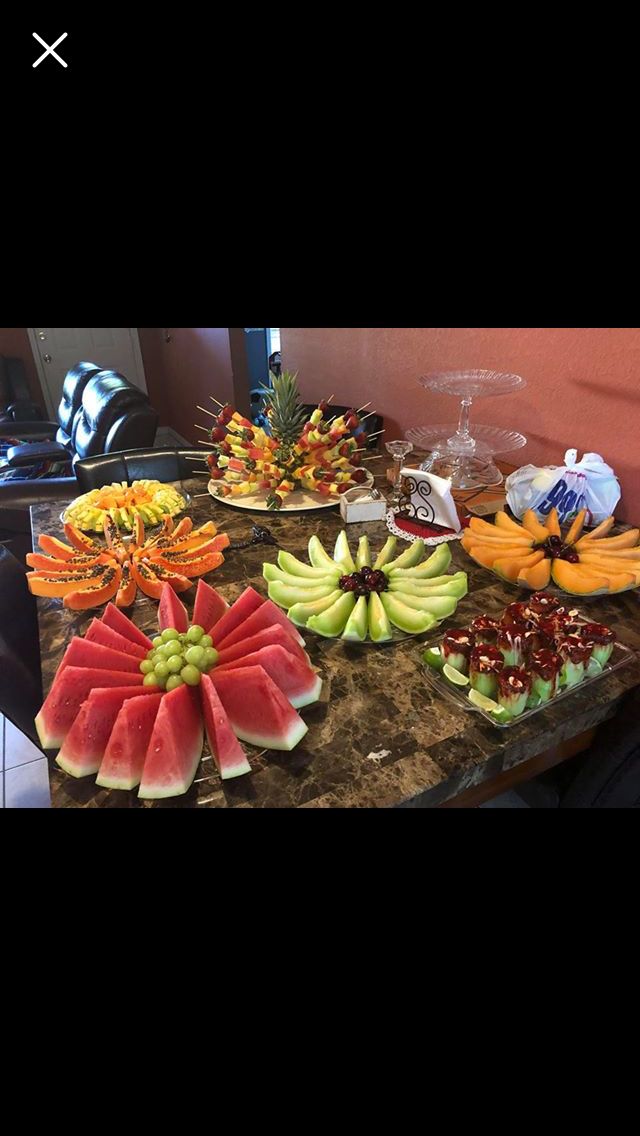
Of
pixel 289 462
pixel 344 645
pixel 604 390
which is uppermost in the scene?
pixel 604 390

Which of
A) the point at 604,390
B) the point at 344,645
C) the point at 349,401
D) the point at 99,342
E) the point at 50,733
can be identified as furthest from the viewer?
the point at 99,342

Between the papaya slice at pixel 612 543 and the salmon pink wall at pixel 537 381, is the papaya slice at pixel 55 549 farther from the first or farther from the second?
the salmon pink wall at pixel 537 381

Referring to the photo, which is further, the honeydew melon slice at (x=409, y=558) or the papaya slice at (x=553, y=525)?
the papaya slice at (x=553, y=525)

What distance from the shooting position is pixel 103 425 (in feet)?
10.7

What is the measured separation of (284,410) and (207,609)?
0.97 metres

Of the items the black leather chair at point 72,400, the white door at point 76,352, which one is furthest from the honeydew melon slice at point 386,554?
the white door at point 76,352

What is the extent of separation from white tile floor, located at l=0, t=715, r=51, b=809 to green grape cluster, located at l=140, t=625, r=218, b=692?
111 centimetres

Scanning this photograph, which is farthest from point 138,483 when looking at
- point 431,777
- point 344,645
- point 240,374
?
point 240,374

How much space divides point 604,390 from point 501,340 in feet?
1.38

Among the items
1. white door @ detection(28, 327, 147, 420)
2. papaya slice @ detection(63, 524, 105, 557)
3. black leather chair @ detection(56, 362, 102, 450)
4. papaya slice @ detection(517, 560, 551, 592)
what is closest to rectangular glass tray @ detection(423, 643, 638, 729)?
papaya slice @ detection(517, 560, 551, 592)

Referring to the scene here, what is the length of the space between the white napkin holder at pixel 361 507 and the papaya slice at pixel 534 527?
410 mm

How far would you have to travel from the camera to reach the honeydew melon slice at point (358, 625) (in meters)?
1.13

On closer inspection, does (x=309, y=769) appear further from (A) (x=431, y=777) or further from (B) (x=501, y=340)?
(B) (x=501, y=340)

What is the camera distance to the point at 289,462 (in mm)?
1912
